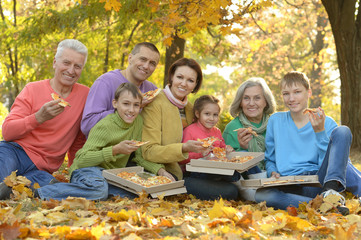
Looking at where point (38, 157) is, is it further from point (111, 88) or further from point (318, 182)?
point (318, 182)

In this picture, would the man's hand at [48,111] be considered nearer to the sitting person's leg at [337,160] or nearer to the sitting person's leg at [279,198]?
the sitting person's leg at [279,198]

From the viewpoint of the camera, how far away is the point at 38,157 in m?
4.68

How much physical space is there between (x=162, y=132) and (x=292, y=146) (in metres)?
1.39

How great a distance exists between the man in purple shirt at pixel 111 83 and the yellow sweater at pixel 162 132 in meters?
0.17

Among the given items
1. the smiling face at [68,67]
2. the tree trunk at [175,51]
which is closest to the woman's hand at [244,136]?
the smiling face at [68,67]

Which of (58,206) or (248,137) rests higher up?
(248,137)

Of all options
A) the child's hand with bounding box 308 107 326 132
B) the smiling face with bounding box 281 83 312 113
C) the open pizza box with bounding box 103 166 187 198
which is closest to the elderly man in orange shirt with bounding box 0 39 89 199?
the open pizza box with bounding box 103 166 187 198

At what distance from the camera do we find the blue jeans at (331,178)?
3.86 meters

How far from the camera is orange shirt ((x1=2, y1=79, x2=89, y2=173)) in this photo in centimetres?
455

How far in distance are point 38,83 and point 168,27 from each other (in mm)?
1837

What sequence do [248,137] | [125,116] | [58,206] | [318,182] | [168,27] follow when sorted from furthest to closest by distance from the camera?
1. [168,27]
2. [248,137]
3. [125,116]
4. [318,182]
5. [58,206]

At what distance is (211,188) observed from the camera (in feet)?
14.6

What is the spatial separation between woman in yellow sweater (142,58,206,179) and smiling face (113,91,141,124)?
0.83 feet

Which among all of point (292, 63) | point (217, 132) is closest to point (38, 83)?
point (217, 132)
